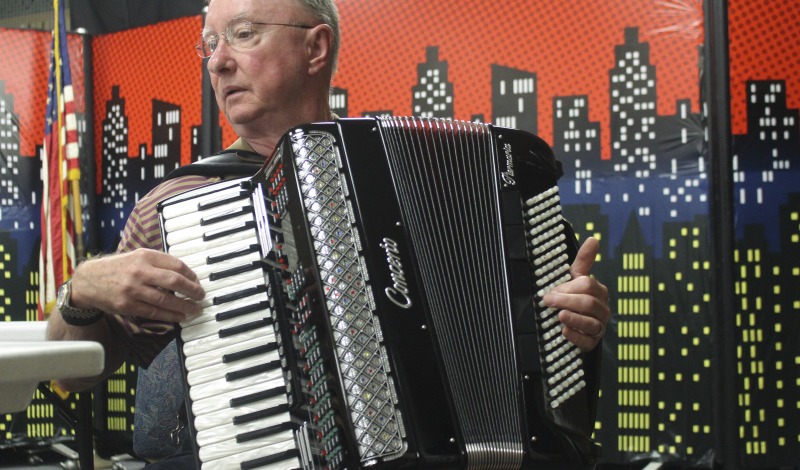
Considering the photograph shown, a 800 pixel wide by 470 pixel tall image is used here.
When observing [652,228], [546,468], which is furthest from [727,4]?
[546,468]

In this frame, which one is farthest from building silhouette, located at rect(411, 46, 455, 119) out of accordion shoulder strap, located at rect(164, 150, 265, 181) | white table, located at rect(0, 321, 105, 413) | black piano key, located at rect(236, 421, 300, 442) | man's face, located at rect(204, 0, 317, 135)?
white table, located at rect(0, 321, 105, 413)

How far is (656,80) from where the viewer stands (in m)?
3.20

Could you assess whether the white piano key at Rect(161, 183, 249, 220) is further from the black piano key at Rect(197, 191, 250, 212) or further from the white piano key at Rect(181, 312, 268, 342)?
the white piano key at Rect(181, 312, 268, 342)

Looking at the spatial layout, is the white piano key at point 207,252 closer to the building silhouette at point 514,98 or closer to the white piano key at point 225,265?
the white piano key at point 225,265

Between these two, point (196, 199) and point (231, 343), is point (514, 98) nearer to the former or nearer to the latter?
point (196, 199)

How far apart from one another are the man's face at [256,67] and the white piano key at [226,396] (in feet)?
2.36

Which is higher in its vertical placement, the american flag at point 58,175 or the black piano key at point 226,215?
the american flag at point 58,175

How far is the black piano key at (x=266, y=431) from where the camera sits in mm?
1256

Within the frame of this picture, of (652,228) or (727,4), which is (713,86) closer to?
(727,4)

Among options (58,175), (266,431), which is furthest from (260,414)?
(58,175)

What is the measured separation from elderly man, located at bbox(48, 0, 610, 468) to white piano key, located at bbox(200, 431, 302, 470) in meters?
0.22

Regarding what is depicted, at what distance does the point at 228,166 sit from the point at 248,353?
20.4 inches

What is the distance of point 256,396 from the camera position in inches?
50.4

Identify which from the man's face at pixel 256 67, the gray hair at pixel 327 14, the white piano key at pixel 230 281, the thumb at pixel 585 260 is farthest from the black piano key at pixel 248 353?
the gray hair at pixel 327 14
